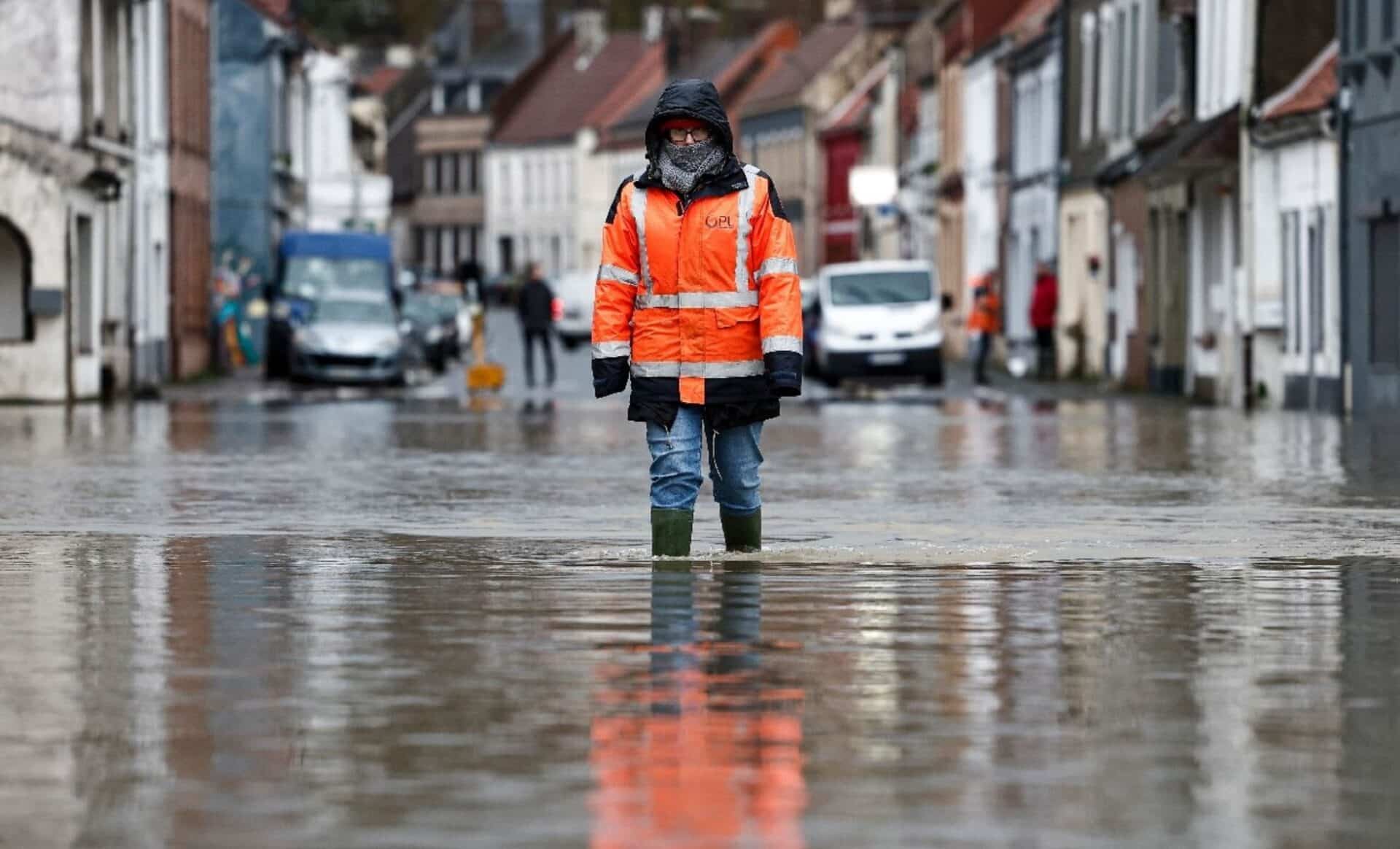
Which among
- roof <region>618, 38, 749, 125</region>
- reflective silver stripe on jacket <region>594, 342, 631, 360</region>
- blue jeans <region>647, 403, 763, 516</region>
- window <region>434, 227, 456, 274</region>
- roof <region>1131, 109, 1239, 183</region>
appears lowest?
blue jeans <region>647, 403, 763, 516</region>

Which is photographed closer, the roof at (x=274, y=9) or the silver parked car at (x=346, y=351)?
the silver parked car at (x=346, y=351)

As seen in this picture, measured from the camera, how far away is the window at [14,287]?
42.4 metres

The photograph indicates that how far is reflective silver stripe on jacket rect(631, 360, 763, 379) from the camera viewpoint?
1411 centimetres

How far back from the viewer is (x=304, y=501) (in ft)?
67.0

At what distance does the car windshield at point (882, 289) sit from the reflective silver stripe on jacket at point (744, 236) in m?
39.8

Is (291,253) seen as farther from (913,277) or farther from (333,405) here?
(333,405)

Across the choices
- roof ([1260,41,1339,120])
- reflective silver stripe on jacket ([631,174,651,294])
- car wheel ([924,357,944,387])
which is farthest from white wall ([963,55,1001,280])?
reflective silver stripe on jacket ([631,174,651,294])

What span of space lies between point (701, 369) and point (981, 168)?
210ft

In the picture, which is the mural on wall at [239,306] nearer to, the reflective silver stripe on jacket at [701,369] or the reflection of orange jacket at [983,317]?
the reflection of orange jacket at [983,317]

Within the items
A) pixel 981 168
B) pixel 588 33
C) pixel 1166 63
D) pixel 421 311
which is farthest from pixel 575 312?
pixel 588 33

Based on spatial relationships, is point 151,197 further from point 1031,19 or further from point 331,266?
point 1031,19

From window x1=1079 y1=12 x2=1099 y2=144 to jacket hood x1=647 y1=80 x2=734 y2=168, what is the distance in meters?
45.5

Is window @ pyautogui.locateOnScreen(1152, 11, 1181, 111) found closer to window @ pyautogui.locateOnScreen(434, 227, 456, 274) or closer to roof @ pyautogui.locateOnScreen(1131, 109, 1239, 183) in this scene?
roof @ pyautogui.locateOnScreen(1131, 109, 1239, 183)

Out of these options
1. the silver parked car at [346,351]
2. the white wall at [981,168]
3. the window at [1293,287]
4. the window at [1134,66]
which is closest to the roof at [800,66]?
the white wall at [981,168]
